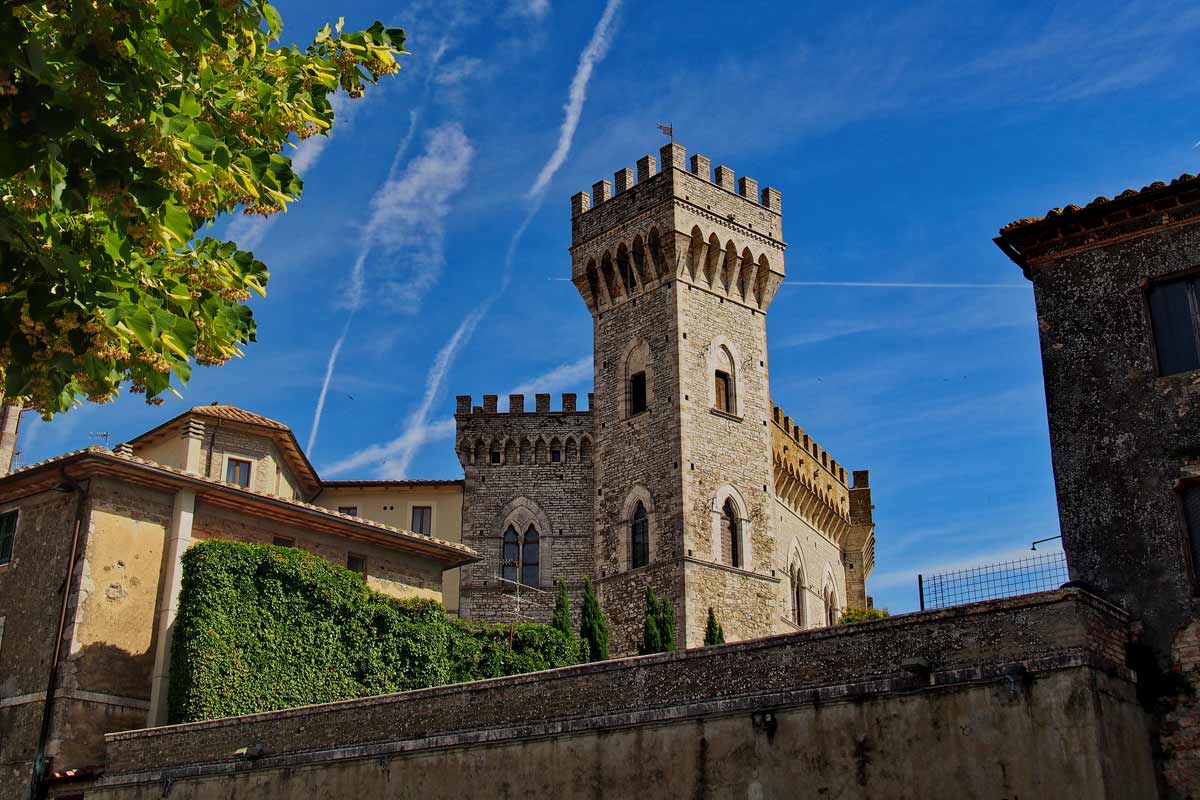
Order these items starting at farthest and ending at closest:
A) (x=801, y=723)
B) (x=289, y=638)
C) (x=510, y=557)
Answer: (x=510, y=557) < (x=289, y=638) < (x=801, y=723)

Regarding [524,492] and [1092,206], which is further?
[524,492]

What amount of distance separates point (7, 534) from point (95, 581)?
347 cm

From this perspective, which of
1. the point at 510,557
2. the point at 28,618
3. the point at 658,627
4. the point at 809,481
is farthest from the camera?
the point at 809,481

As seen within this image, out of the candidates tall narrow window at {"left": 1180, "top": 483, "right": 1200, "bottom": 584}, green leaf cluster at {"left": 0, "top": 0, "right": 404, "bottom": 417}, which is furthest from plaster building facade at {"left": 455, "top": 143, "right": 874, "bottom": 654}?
green leaf cluster at {"left": 0, "top": 0, "right": 404, "bottom": 417}

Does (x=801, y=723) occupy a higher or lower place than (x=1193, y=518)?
lower

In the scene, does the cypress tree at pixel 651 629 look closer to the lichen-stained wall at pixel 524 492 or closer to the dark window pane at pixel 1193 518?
the lichen-stained wall at pixel 524 492

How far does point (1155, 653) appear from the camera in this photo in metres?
14.9

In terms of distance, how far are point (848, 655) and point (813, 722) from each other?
829 millimetres

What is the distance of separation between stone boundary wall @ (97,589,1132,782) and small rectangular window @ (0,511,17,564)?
697cm

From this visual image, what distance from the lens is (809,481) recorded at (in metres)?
49.3

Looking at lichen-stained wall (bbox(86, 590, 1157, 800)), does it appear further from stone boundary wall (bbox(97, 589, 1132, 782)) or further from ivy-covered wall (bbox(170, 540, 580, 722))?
ivy-covered wall (bbox(170, 540, 580, 722))

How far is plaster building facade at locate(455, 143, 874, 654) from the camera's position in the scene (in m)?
38.1

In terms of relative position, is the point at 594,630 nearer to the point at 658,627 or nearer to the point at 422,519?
the point at 658,627

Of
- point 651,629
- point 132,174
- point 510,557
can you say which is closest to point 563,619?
point 651,629
